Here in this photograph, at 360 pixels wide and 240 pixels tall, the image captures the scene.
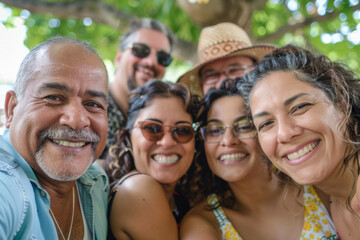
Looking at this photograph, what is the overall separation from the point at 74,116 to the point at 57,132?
13 cm

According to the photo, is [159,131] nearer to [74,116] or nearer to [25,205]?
[74,116]

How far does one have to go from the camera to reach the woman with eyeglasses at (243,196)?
2.54 m

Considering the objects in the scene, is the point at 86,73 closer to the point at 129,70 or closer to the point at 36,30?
the point at 129,70

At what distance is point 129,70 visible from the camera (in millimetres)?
4426

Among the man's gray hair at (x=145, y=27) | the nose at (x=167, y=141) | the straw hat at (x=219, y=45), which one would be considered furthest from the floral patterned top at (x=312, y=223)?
the man's gray hair at (x=145, y=27)

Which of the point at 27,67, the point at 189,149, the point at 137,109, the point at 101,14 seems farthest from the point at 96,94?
the point at 101,14

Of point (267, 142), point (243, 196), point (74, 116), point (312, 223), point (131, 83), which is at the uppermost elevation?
point (131, 83)

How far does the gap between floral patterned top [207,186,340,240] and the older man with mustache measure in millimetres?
1024

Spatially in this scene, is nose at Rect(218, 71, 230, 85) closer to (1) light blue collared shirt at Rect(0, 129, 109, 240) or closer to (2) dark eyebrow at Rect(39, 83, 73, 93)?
(1) light blue collared shirt at Rect(0, 129, 109, 240)

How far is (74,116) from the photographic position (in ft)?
6.20

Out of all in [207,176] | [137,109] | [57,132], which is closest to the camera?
[57,132]

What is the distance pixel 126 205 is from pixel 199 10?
2.54 m

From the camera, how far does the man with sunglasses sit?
4395mm

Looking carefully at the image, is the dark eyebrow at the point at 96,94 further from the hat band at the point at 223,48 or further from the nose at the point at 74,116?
the hat band at the point at 223,48
